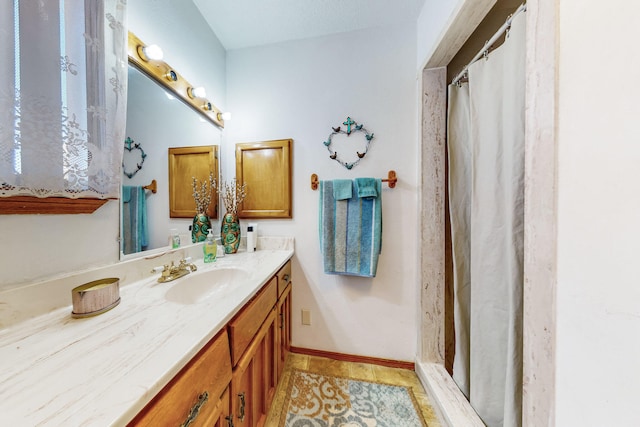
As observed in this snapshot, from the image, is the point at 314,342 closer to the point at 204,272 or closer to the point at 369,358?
the point at 369,358

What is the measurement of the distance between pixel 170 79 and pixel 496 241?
177 cm

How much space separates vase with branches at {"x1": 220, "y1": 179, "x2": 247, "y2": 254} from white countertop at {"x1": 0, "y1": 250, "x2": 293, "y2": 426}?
25.1 inches

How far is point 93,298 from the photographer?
0.60 metres

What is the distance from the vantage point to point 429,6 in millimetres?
1145

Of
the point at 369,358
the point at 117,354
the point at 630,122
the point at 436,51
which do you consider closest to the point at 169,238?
the point at 117,354

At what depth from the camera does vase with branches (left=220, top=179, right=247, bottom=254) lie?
136cm

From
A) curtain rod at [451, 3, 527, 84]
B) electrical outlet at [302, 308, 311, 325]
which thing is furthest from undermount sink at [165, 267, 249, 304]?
curtain rod at [451, 3, 527, 84]

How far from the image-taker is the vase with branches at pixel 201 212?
1256mm

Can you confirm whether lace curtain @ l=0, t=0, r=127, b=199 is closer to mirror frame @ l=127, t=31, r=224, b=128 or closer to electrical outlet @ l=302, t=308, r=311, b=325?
mirror frame @ l=127, t=31, r=224, b=128

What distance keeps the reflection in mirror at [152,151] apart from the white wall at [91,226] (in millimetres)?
88

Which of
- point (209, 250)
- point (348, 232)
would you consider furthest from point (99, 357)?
point (348, 232)

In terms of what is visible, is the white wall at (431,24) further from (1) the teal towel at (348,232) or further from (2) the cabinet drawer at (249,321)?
(2) the cabinet drawer at (249,321)

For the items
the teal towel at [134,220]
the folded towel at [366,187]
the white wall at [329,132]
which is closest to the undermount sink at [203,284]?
the teal towel at [134,220]

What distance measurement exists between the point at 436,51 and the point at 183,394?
5.58 feet
